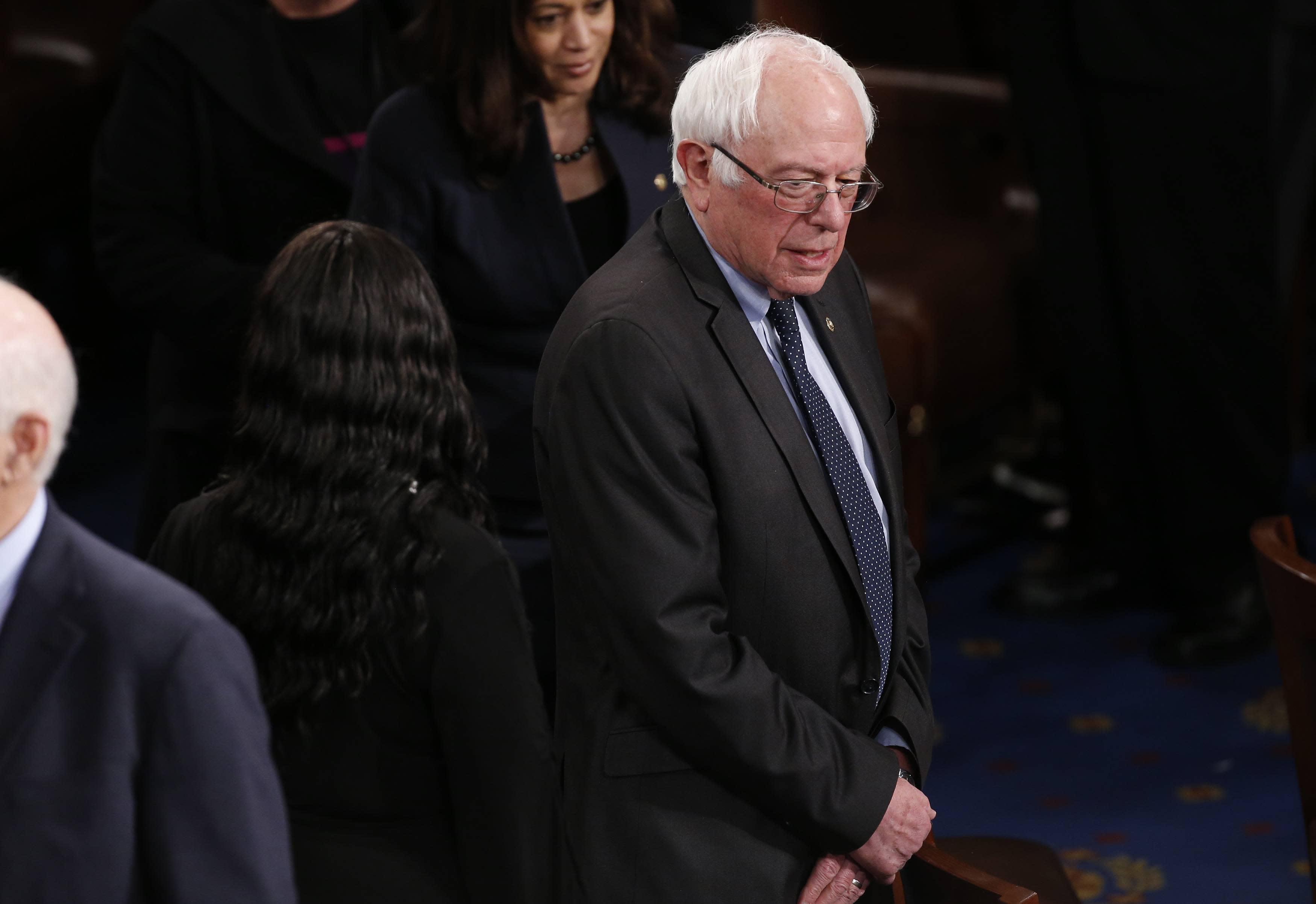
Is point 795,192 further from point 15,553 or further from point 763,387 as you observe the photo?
point 15,553

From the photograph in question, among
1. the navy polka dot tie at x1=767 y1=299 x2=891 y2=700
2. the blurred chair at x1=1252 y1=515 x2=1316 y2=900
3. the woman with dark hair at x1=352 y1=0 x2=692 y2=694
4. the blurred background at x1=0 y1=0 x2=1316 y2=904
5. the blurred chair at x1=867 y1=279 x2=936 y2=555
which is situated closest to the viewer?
the navy polka dot tie at x1=767 y1=299 x2=891 y2=700

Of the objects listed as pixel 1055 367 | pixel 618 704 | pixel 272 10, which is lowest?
pixel 1055 367

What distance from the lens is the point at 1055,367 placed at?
16.8 feet

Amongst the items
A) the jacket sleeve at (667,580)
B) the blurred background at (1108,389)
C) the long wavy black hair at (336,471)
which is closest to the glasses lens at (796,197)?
the jacket sleeve at (667,580)

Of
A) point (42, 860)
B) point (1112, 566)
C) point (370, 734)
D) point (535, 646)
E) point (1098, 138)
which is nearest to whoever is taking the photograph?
point (42, 860)

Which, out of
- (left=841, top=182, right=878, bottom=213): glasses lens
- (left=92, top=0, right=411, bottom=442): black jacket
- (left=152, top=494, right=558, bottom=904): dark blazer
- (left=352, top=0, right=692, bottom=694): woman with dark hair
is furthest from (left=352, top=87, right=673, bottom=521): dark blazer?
(left=152, top=494, right=558, bottom=904): dark blazer

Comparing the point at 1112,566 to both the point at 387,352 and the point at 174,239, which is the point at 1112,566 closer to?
the point at 174,239

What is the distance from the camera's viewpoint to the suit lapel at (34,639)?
1397 millimetres

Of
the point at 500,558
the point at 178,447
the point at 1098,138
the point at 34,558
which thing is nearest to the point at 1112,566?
the point at 1098,138

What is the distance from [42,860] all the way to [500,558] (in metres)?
Answer: 0.65

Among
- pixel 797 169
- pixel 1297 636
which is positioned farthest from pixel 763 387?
pixel 1297 636

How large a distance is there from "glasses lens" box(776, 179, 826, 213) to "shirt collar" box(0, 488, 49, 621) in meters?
0.92

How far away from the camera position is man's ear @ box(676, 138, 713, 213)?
6.68ft

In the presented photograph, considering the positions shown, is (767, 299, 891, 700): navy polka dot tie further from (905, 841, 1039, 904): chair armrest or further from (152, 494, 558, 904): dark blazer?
(152, 494, 558, 904): dark blazer
